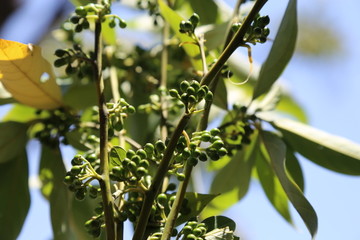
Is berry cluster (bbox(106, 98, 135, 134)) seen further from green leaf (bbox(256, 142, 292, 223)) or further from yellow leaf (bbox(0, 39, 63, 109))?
green leaf (bbox(256, 142, 292, 223))

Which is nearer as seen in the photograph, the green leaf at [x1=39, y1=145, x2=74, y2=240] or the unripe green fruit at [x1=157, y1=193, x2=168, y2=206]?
the unripe green fruit at [x1=157, y1=193, x2=168, y2=206]

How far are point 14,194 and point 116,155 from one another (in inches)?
17.0

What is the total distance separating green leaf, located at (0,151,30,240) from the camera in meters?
1.09

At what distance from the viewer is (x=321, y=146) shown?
1032mm

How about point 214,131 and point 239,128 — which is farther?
point 239,128

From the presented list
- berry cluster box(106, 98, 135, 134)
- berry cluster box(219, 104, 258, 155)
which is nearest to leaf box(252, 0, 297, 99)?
berry cluster box(219, 104, 258, 155)

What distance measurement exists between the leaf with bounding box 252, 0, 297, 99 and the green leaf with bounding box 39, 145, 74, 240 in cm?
43

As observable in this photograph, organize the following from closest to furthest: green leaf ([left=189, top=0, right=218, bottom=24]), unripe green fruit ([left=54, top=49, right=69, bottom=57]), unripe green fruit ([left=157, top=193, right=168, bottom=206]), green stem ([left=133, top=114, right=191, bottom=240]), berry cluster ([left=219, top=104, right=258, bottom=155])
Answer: green stem ([left=133, top=114, right=191, bottom=240]), unripe green fruit ([left=157, top=193, right=168, bottom=206]), unripe green fruit ([left=54, top=49, right=69, bottom=57]), berry cluster ([left=219, top=104, right=258, bottom=155]), green leaf ([left=189, top=0, right=218, bottom=24])

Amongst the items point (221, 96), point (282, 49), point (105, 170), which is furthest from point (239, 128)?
point (105, 170)

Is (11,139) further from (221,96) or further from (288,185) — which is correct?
(288,185)

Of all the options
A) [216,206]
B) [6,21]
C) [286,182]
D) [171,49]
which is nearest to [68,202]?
[216,206]

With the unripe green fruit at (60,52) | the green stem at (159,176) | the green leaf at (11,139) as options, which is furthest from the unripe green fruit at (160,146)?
the green leaf at (11,139)

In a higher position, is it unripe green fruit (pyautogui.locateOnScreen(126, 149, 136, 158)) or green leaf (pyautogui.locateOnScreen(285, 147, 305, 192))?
unripe green fruit (pyautogui.locateOnScreen(126, 149, 136, 158))

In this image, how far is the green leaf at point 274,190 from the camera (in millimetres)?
1089
